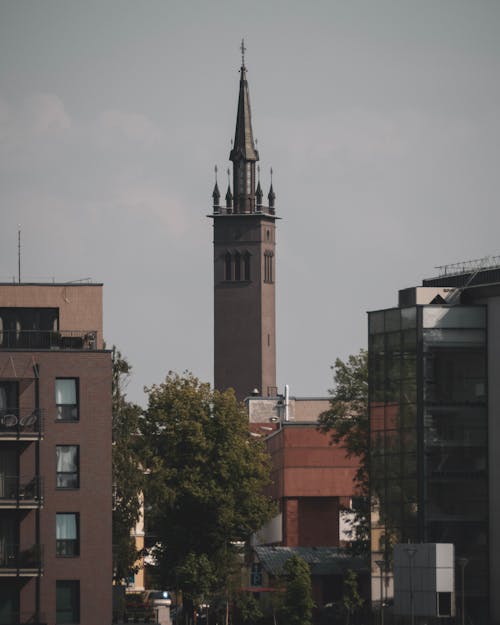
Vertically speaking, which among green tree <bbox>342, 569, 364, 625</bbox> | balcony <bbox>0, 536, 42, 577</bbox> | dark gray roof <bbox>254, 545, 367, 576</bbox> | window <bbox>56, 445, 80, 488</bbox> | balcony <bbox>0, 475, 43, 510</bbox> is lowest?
green tree <bbox>342, 569, 364, 625</bbox>

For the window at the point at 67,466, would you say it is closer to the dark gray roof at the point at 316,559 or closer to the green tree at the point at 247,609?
the green tree at the point at 247,609

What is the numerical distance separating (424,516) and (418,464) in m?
2.27

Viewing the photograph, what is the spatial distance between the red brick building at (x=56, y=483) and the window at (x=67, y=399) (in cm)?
4

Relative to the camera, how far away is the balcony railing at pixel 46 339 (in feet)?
297

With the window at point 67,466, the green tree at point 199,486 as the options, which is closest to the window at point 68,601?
the window at point 67,466

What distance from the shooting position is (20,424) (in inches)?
3364

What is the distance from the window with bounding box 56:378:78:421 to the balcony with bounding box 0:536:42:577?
527 centimetres

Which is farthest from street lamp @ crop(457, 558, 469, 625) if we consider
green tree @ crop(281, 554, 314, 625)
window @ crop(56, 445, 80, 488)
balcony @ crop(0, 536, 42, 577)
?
balcony @ crop(0, 536, 42, 577)

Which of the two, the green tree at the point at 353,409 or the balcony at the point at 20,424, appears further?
the green tree at the point at 353,409

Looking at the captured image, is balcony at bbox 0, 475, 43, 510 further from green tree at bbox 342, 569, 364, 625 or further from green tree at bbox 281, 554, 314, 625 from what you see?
green tree at bbox 342, 569, 364, 625

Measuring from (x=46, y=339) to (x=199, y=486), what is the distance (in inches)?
759

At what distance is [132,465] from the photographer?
103938 millimetres

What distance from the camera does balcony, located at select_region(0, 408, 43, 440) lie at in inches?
3359

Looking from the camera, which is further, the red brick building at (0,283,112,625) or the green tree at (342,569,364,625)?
the green tree at (342,569,364,625)
